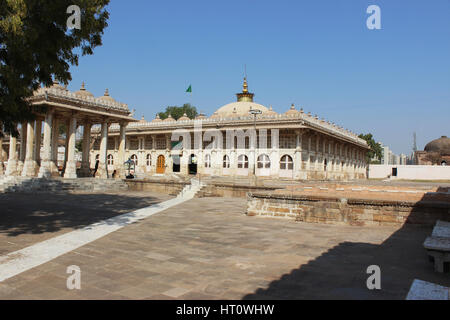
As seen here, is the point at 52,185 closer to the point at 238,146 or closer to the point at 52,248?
the point at 238,146

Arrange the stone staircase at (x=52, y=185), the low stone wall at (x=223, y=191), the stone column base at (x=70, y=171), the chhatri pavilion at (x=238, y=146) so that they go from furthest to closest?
the chhatri pavilion at (x=238, y=146), the stone column base at (x=70, y=171), the stone staircase at (x=52, y=185), the low stone wall at (x=223, y=191)

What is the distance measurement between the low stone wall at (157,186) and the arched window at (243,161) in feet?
36.7

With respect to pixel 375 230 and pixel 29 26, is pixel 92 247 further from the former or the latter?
pixel 375 230

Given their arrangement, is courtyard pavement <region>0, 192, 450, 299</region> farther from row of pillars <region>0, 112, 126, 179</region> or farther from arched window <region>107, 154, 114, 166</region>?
arched window <region>107, 154, 114, 166</region>

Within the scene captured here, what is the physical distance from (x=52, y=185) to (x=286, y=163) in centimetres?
2006

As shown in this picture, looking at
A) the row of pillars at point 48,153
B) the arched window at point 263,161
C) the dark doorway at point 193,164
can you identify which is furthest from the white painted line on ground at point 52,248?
the dark doorway at point 193,164

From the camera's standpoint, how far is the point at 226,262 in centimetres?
639

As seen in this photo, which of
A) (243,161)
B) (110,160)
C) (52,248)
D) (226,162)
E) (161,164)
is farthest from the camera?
(110,160)

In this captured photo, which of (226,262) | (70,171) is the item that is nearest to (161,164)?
(70,171)

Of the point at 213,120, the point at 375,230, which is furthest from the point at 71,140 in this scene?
the point at 375,230

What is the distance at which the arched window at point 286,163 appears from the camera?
3317 centimetres

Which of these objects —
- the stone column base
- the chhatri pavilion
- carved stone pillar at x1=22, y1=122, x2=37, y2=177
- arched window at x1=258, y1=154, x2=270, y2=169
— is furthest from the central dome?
carved stone pillar at x1=22, y1=122, x2=37, y2=177

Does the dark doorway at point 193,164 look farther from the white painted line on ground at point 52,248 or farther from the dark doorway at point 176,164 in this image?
the white painted line on ground at point 52,248

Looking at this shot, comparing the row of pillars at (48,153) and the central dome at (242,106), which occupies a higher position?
the central dome at (242,106)
